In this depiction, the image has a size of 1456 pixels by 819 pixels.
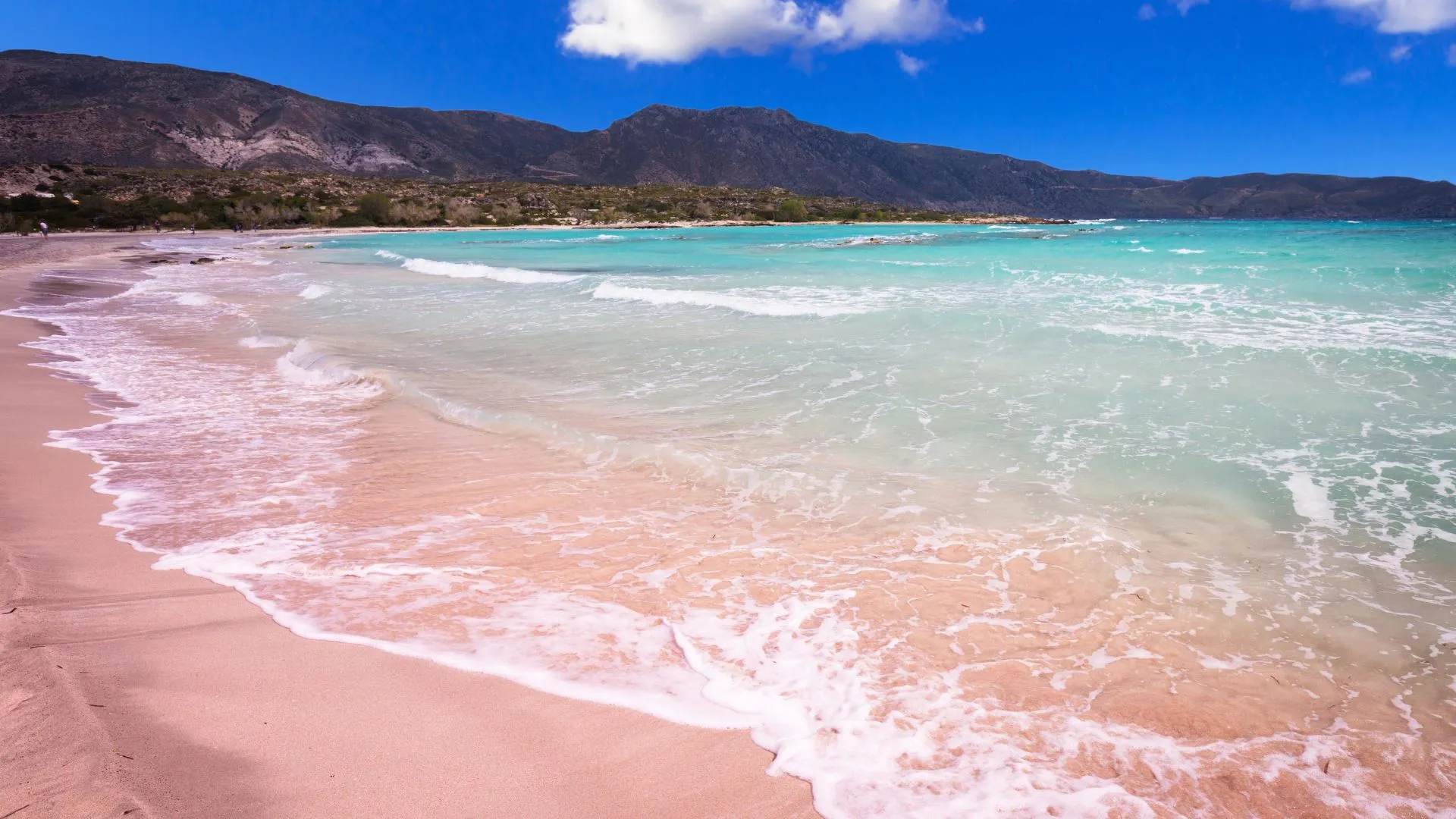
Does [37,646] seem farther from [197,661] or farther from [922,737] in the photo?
[922,737]

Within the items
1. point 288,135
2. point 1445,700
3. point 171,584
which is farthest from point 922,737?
point 288,135

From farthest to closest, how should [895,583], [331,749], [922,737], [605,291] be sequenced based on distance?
[605,291] < [895,583] < [922,737] < [331,749]

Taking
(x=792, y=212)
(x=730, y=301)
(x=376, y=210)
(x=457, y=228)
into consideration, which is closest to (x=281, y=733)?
(x=730, y=301)

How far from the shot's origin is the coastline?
2312mm

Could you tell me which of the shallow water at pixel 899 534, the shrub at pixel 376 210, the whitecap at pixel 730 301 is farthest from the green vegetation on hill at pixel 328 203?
the shallow water at pixel 899 534

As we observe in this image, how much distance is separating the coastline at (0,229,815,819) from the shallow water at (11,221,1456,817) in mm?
211

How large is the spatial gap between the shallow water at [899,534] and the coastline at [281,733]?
0.21 m

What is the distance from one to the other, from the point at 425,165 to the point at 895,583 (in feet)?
602

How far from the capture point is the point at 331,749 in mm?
2576

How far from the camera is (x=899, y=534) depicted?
4.85 m

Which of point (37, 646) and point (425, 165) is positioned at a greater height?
point (425, 165)

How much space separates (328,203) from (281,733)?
85077 millimetres

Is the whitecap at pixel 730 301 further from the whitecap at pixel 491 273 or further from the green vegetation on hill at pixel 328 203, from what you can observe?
the green vegetation on hill at pixel 328 203

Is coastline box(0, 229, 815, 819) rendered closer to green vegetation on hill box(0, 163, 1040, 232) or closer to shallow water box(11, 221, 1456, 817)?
shallow water box(11, 221, 1456, 817)
